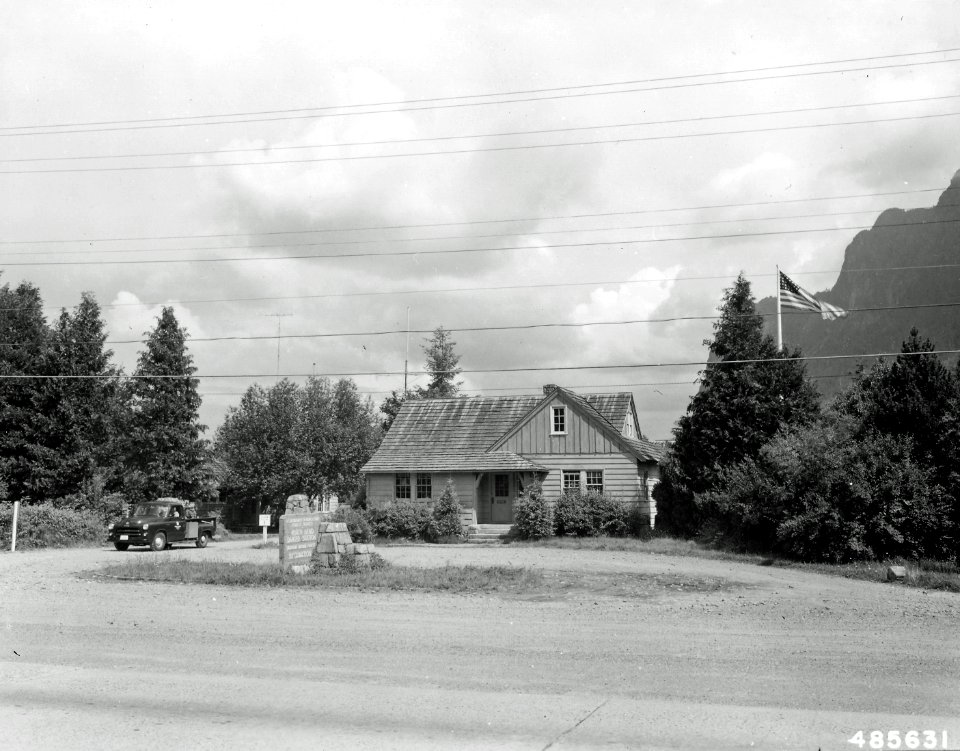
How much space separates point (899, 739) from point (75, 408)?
38264mm

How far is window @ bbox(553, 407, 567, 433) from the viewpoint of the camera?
1409 inches

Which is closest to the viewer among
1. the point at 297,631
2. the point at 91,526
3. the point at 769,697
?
the point at 769,697

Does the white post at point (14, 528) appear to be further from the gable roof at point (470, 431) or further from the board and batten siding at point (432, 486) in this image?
the gable roof at point (470, 431)

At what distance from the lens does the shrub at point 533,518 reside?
31562 mm

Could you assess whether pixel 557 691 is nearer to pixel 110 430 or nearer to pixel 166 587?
pixel 166 587

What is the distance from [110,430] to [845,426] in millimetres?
31364

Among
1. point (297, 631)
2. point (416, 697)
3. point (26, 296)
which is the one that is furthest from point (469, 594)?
point (26, 296)

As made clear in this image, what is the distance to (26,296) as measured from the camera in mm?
42281

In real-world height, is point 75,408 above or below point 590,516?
above

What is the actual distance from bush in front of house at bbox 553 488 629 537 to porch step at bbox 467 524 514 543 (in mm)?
2194

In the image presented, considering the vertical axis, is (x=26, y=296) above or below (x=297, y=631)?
above

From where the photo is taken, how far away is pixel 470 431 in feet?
126

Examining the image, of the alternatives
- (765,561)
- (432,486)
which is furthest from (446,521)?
(765,561)

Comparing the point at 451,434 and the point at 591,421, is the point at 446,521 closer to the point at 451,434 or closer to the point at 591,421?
the point at 451,434
